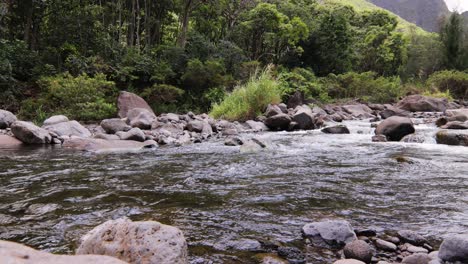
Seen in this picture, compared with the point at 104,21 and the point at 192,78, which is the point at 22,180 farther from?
the point at 104,21

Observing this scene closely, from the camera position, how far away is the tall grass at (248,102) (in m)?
12.4

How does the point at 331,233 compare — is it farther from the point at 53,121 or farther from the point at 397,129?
the point at 53,121

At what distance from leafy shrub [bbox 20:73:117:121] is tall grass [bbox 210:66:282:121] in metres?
3.82

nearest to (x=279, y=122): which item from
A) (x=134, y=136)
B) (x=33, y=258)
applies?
(x=134, y=136)

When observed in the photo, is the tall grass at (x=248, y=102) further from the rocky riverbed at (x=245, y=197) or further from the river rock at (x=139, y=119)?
the rocky riverbed at (x=245, y=197)

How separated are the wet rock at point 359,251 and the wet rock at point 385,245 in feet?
0.47

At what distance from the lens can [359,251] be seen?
7.94 feet

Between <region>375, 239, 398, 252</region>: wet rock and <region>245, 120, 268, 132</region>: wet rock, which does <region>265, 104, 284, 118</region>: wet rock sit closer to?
<region>245, 120, 268, 132</region>: wet rock

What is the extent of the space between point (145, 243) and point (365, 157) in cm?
488

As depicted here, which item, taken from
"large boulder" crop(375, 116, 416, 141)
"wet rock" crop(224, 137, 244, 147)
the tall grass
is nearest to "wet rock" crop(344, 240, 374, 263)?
"wet rock" crop(224, 137, 244, 147)

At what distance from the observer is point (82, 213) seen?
3248 millimetres

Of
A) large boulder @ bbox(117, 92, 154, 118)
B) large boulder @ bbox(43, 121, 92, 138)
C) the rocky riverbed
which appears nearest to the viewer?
the rocky riverbed

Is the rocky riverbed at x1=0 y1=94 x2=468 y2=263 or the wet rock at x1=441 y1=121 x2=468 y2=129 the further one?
the wet rock at x1=441 y1=121 x2=468 y2=129

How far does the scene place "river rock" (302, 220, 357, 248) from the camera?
2.64 m
